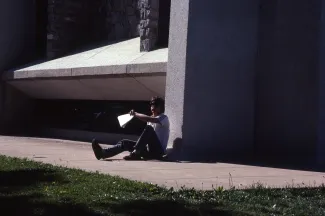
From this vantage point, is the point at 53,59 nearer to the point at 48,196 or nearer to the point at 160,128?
the point at 160,128

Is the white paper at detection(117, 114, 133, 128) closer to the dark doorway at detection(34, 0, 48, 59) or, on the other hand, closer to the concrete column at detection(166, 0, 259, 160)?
the concrete column at detection(166, 0, 259, 160)

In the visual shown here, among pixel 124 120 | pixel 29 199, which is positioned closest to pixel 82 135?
pixel 124 120

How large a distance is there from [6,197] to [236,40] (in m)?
6.41

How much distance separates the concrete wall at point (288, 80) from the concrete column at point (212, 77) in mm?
242

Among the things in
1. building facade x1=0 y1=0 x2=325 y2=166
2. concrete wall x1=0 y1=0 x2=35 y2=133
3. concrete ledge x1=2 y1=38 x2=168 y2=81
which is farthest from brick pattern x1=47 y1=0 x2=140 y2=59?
building facade x1=0 y1=0 x2=325 y2=166

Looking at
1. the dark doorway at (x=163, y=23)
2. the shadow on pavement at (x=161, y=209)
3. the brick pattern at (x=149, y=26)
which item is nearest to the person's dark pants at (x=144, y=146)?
the brick pattern at (x=149, y=26)

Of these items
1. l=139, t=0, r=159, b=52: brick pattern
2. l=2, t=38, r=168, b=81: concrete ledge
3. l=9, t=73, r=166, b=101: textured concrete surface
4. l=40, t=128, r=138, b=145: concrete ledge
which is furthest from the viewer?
l=40, t=128, r=138, b=145: concrete ledge

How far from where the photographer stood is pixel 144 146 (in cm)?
1116

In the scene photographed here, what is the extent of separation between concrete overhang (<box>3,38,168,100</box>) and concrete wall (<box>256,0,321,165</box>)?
2.07 m

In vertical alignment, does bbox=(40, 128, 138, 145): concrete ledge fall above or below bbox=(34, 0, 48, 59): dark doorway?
below

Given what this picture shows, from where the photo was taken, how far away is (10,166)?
9484mm

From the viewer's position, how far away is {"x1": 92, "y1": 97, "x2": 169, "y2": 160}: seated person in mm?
11094

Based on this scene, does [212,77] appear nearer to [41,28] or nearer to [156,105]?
[156,105]

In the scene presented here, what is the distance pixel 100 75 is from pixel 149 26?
159 centimetres
